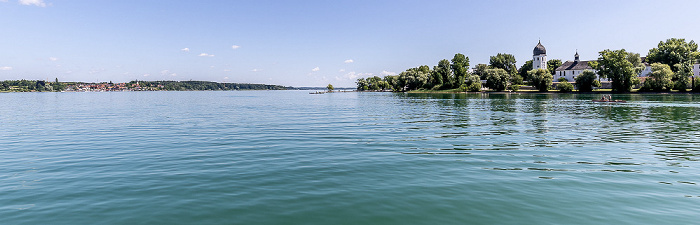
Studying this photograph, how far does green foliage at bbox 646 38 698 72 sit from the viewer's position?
166 metres

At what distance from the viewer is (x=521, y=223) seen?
32.8 feet

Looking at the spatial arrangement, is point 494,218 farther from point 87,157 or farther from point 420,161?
point 87,157

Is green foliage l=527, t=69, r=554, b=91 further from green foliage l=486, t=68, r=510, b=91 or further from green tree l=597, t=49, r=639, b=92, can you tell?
green tree l=597, t=49, r=639, b=92

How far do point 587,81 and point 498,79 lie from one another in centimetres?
3863

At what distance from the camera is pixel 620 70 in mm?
139250

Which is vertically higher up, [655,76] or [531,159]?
[655,76]

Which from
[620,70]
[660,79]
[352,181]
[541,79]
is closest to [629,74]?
[620,70]

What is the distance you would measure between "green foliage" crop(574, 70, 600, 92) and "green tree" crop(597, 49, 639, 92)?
206 inches

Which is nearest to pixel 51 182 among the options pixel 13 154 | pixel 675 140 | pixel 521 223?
pixel 13 154

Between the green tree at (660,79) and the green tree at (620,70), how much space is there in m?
5.15

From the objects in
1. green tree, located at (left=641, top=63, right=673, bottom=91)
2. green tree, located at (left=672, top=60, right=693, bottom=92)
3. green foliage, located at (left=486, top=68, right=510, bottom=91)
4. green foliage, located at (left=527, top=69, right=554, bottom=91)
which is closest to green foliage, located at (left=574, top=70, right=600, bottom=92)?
green foliage, located at (left=527, top=69, right=554, bottom=91)

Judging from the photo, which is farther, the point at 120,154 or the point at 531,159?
the point at 120,154

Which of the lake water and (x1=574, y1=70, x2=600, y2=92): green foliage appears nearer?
the lake water

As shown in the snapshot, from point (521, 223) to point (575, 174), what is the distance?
777 cm
